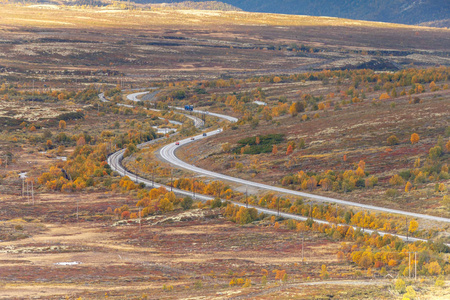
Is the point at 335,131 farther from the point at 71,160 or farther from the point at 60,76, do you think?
the point at 60,76

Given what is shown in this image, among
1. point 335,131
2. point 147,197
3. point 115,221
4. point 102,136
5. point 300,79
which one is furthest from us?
point 300,79

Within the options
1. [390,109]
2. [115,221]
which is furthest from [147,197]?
[390,109]

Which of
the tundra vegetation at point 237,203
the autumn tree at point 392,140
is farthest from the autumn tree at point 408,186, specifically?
the autumn tree at point 392,140

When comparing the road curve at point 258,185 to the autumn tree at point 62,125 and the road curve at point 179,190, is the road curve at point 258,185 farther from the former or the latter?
the autumn tree at point 62,125

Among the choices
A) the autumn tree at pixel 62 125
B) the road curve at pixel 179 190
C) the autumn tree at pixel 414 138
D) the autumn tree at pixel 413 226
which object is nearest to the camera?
the autumn tree at pixel 413 226

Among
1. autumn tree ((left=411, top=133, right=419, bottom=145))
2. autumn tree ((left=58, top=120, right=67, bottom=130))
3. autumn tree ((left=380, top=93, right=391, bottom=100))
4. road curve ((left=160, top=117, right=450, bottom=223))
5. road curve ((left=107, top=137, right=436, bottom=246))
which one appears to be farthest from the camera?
autumn tree ((left=58, top=120, right=67, bottom=130))

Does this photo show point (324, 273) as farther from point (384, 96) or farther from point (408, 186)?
point (384, 96)

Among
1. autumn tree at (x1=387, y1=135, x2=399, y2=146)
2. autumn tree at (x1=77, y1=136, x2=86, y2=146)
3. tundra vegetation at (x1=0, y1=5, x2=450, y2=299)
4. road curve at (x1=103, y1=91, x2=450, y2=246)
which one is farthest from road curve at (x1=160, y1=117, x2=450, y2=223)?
autumn tree at (x1=387, y1=135, x2=399, y2=146)

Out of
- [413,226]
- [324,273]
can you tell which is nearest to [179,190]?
[413,226]

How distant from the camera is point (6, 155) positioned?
92.5 m

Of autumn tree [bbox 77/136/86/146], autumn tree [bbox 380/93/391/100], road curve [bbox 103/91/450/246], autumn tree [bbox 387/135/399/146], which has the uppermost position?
autumn tree [bbox 380/93/391/100]

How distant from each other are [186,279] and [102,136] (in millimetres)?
74959

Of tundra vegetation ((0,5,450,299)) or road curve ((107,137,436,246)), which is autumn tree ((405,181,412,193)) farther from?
road curve ((107,137,436,246))

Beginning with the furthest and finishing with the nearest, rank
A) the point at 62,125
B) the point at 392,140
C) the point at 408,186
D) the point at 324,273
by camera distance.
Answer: the point at 62,125
the point at 392,140
the point at 408,186
the point at 324,273
